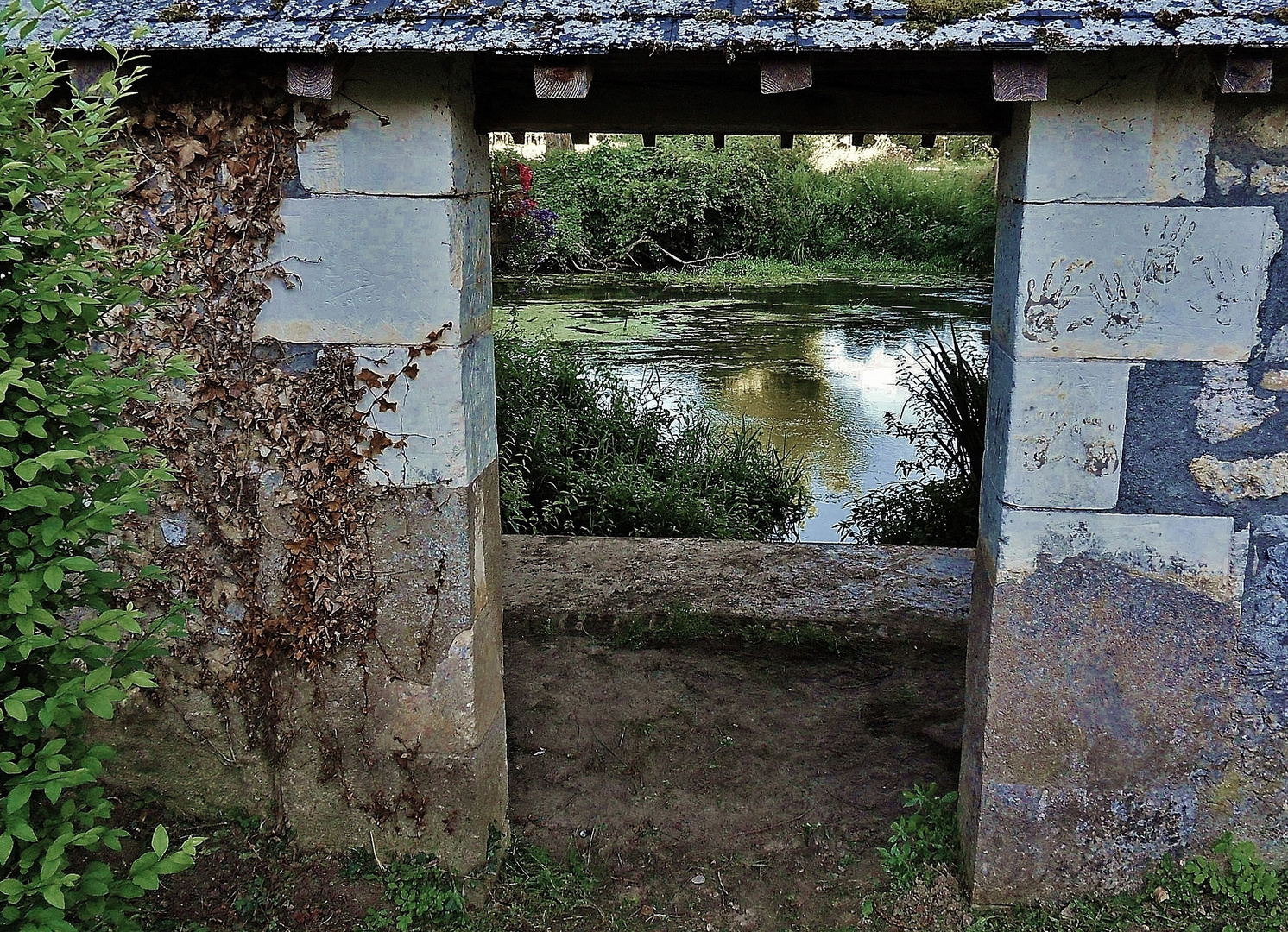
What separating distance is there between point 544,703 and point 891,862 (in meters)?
1.45

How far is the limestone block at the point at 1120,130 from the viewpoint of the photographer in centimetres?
241

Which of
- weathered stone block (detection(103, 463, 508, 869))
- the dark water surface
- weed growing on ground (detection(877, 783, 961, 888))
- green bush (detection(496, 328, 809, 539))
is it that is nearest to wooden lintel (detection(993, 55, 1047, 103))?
weathered stone block (detection(103, 463, 508, 869))

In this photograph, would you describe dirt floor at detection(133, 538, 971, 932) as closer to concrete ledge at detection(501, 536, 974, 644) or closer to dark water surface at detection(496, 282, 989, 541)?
concrete ledge at detection(501, 536, 974, 644)

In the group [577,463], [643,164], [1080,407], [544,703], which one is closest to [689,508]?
[577,463]

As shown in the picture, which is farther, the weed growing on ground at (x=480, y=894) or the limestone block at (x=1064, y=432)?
the weed growing on ground at (x=480, y=894)

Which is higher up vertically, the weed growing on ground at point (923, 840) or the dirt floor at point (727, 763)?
the weed growing on ground at point (923, 840)

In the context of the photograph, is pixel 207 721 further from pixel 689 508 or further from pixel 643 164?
pixel 643 164

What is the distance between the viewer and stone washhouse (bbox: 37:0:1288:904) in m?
2.36

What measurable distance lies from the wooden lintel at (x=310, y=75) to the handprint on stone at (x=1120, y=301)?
177 cm

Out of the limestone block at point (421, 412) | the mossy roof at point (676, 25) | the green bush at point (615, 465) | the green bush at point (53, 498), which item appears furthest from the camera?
the green bush at point (615, 465)

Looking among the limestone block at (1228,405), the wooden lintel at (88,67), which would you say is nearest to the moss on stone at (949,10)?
the limestone block at (1228,405)

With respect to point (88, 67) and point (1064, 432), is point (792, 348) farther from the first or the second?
point (88, 67)

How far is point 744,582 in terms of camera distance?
484cm

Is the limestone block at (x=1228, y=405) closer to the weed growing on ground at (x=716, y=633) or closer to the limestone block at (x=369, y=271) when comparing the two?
the limestone block at (x=369, y=271)
